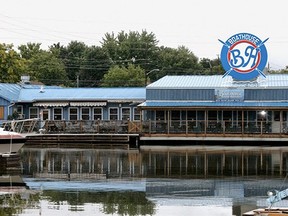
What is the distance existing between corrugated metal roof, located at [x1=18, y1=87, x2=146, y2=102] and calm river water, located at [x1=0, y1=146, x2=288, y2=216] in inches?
573

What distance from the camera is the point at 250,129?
173 ft

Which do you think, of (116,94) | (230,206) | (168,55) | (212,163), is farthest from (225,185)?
(168,55)

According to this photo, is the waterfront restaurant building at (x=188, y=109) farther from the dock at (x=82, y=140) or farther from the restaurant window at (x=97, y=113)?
the dock at (x=82, y=140)

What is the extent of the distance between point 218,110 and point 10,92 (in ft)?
61.5

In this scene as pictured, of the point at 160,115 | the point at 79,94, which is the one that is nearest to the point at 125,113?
the point at 160,115

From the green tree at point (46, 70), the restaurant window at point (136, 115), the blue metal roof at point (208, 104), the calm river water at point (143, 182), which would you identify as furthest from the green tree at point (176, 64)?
the calm river water at point (143, 182)

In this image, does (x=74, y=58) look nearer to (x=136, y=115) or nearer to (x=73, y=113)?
(x=73, y=113)

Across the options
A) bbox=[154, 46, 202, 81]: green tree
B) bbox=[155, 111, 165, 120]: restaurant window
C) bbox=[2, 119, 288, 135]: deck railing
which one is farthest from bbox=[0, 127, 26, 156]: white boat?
bbox=[154, 46, 202, 81]: green tree

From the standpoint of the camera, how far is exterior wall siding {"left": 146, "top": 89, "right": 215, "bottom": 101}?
2169 inches

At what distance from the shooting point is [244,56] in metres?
55.7

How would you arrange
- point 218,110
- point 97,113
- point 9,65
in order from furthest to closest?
1. point 9,65
2. point 97,113
3. point 218,110

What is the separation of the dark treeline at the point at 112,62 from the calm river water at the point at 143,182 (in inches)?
1932

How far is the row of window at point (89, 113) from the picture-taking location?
59356 millimetres

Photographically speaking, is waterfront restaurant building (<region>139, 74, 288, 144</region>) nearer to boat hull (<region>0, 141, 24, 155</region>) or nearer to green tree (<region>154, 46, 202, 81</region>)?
boat hull (<region>0, 141, 24, 155</region>)
